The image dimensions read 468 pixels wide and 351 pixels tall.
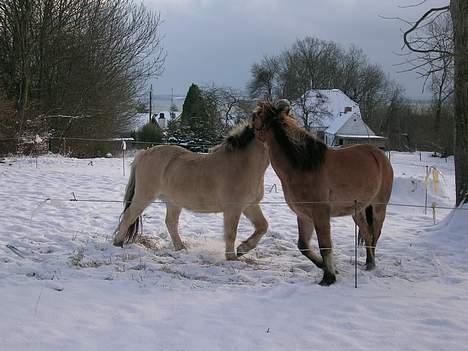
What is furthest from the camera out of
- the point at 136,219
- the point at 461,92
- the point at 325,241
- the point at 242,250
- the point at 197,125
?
the point at 197,125

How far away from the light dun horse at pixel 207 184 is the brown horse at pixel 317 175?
22.9 inches

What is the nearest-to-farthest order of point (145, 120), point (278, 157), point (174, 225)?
1. point (278, 157)
2. point (174, 225)
3. point (145, 120)

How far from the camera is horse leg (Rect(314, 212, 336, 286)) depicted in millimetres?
4627

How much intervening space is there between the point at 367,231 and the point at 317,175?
3.80ft

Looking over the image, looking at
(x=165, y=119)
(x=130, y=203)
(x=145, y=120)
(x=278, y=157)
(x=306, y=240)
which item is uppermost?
(x=165, y=119)

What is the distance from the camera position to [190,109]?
34.0 metres

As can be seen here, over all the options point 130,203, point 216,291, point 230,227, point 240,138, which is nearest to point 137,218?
point 130,203

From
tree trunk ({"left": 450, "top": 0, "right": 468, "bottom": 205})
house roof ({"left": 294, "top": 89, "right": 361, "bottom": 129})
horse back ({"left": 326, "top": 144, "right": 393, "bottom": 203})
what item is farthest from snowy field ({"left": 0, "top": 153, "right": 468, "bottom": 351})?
house roof ({"left": 294, "top": 89, "right": 361, "bottom": 129})

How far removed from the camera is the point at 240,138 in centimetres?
562

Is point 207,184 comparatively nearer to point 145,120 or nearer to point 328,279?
point 328,279

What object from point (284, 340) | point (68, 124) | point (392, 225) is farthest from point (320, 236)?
point (68, 124)

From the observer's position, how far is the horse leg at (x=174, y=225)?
6270 millimetres

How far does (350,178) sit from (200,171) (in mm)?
1829

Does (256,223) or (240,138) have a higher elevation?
(240,138)
